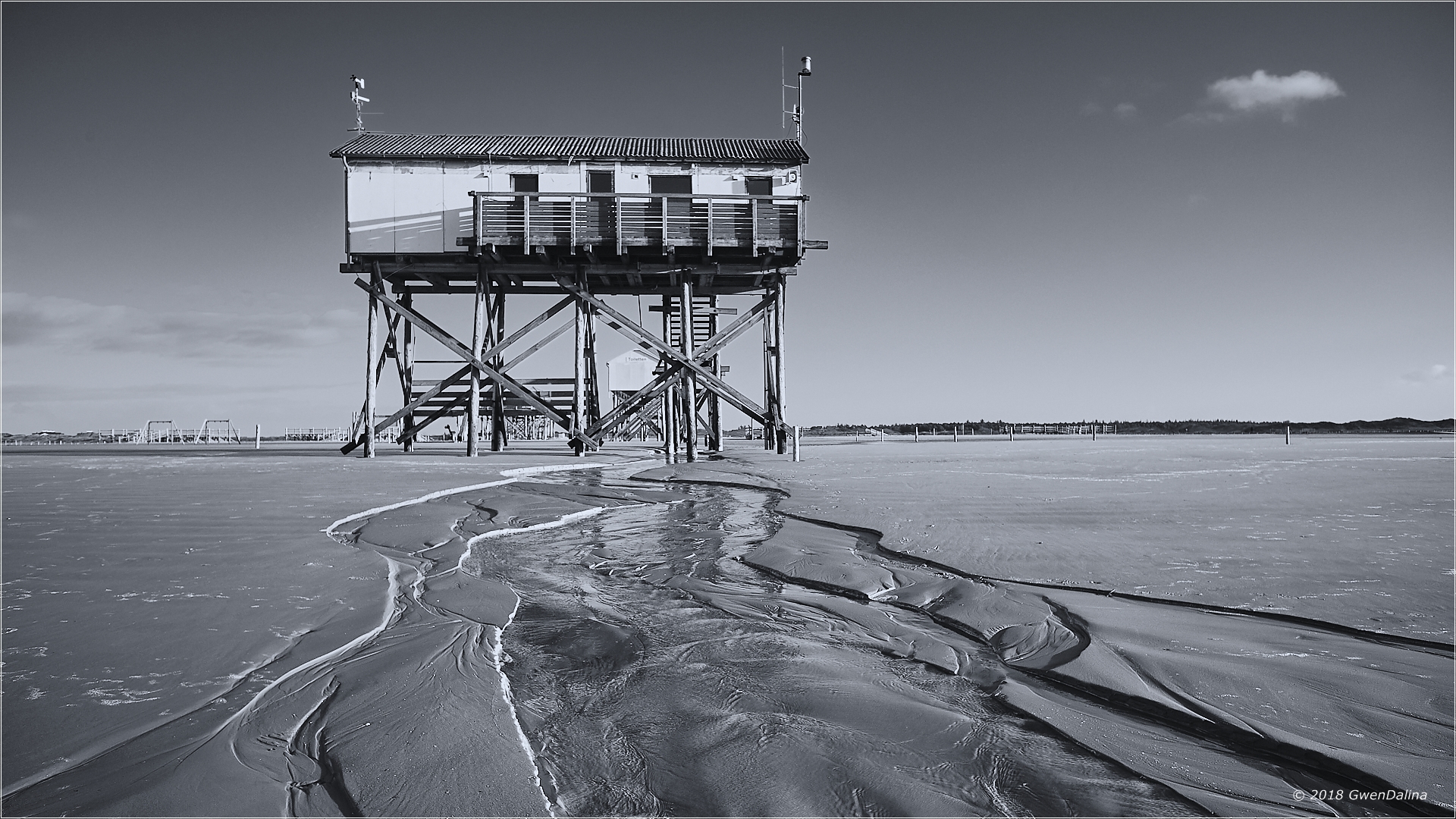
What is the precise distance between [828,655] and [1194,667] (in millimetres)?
1351

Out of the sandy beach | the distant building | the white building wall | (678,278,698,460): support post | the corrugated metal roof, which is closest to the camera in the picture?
the sandy beach

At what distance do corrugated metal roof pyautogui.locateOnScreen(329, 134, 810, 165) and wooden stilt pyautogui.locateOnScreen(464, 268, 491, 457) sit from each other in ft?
11.5

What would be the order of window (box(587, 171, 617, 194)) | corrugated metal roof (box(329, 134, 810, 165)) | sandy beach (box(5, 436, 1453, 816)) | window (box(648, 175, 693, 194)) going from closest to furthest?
sandy beach (box(5, 436, 1453, 816))
corrugated metal roof (box(329, 134, 810, 165))
window (box(587, 171, 617, 194))
window (box(648, 175, 693, 194))

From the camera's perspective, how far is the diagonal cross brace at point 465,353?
16453 millimetres

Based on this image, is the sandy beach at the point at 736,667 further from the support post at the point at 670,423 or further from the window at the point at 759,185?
the window at the point at 759,185

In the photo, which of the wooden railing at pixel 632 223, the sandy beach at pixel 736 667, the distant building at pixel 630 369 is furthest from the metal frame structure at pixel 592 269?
the distant building at pixel 630 369

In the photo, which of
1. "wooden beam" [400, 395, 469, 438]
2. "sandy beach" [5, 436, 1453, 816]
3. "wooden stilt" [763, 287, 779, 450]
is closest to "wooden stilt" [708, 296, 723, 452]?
"wooden stilt" [763, 287, 779, 450]

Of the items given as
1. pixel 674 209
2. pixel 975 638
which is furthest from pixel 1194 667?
pixel 674 209

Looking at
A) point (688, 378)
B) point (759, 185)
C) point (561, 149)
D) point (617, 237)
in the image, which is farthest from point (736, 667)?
point (561, 149)

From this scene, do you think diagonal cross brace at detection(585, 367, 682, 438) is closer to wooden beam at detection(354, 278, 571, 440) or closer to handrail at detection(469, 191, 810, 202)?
wooden beam at detection(354, 278, 571, 440)

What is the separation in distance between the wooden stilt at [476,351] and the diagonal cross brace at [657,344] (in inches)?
75.3

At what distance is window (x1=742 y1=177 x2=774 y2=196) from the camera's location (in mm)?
17953

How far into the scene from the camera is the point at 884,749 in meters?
1.94

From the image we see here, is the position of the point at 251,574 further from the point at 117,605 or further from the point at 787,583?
the point at 787,583
